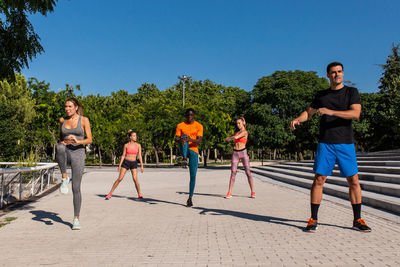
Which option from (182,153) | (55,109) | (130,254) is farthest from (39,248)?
(55,109)

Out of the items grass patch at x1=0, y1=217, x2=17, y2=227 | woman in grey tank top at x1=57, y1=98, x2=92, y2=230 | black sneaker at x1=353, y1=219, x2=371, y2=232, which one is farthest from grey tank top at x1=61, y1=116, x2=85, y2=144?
black sneaker at x1=353, y1=219, x2=371, y2=232

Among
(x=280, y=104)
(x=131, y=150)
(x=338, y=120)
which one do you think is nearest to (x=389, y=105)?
(x=280, y=104)

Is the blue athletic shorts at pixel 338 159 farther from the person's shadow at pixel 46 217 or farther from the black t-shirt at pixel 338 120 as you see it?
the person's shadow at pixel 46 217

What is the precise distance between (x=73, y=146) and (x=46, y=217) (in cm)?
189

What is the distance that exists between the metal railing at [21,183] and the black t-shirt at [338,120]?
5948 millimetres

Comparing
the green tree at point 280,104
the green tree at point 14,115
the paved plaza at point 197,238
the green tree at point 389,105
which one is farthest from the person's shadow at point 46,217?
the green tree at point 389,105

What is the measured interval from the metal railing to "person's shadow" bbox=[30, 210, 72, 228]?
3.51ft

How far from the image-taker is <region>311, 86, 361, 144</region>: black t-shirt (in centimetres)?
461

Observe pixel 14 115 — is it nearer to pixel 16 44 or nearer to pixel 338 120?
pixel 16 44

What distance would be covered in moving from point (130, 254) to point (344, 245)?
245 centimetres

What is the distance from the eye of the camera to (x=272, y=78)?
3086 cm

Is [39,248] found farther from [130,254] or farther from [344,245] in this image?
[344,245]

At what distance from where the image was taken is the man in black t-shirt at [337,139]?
459 centimetres

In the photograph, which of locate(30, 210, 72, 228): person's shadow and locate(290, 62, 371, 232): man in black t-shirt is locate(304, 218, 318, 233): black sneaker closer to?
locate(290, 62, 371, 232): man in black t-shirt
